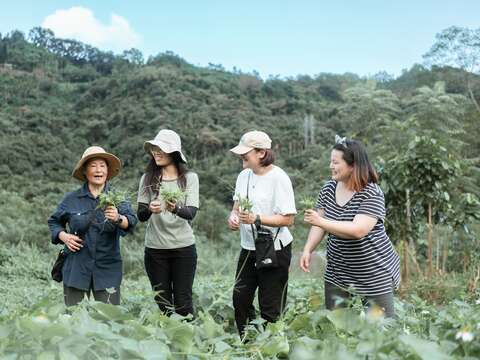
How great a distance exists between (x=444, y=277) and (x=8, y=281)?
17.6ft

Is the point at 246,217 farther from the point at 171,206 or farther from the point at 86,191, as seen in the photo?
the point at 86,191

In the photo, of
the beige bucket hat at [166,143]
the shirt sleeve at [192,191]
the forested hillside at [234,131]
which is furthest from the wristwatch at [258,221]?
the forested hillside at [234,131]

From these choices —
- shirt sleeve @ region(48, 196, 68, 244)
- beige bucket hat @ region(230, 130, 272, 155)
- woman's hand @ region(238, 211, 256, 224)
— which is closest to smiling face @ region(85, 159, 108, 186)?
shirt sleeve @ region(48, 196, 68, 244)

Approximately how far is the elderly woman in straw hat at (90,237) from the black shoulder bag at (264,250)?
30.9 inches

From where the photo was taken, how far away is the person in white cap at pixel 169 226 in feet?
12.6

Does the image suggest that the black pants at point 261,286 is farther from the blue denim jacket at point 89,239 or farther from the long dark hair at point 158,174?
the blue denim jacket at point 89,239

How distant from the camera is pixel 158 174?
3898mm

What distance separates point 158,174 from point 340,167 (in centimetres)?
133

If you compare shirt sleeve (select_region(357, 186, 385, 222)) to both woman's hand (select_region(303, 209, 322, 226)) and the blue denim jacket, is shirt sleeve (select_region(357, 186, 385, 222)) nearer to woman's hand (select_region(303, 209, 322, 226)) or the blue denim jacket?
woman's hand (select_region(303, 209, 322, 226))

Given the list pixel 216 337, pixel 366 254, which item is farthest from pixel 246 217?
pixel 216 337

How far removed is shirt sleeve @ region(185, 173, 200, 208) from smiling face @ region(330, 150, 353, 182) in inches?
42.8

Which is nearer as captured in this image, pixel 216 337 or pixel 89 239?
pixel 216 337

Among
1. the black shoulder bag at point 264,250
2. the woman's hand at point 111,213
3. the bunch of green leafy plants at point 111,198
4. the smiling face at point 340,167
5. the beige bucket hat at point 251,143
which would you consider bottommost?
the black shoulder bag at point 264,250

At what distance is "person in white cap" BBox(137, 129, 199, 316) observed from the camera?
3.84 meters
